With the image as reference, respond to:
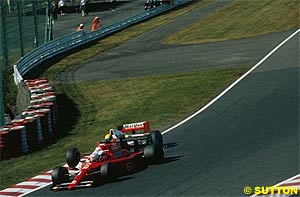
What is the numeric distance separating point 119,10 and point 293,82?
1388 inches

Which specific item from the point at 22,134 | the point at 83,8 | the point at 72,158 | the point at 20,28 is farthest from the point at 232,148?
the point at 83,8

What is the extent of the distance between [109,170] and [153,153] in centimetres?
139

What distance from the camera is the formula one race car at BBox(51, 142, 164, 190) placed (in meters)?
15.6

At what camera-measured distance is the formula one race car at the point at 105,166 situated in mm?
15562

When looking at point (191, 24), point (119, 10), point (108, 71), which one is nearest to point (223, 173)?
point (108, 71)

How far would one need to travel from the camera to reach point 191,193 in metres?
14.0

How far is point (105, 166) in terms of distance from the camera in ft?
50.9

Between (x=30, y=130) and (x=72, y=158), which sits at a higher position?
(x=72, y=158)

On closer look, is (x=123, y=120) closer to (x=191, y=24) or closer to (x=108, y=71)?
(x=108, y=71)

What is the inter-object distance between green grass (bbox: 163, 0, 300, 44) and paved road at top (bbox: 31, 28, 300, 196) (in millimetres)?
14362

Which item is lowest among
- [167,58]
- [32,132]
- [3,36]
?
[167,58]

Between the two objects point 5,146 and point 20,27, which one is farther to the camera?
point 20,27

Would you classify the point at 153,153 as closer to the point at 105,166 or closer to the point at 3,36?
the point at 105,166

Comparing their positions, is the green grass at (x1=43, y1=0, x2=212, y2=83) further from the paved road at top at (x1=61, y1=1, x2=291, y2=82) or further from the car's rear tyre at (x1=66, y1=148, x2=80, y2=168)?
A: the car's rear tyre at (x1=66, y1=148, x2=80, y2=168)
